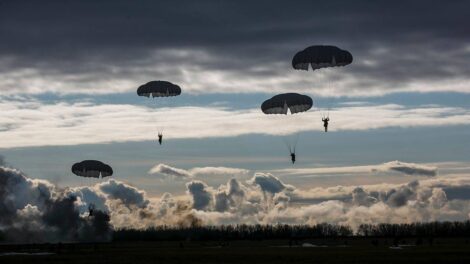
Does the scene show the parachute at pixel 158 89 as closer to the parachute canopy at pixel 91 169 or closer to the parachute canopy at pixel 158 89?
the parachute canopy at pixel 158 89

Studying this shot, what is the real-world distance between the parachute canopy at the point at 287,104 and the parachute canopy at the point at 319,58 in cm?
725

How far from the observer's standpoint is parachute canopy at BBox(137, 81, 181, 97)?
295ft

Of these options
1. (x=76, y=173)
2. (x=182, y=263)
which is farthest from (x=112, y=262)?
(x=76, y=173)

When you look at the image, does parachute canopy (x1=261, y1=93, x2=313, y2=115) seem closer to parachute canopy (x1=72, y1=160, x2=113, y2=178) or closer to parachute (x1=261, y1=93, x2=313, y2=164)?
parachute (x1=261, y1=93, x2=313, y2=164)

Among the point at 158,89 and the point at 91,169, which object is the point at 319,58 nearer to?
the point at 158,89

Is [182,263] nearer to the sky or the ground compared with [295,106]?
nearer to the ground

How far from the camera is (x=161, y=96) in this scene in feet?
297

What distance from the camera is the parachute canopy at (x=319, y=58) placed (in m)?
74.9

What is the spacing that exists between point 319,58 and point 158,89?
22.7 meters

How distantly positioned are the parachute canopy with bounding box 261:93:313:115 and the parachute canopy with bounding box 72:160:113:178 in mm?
33621

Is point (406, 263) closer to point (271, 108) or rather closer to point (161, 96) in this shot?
point (271, 108)

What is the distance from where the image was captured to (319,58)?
246ft

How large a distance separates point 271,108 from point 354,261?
24.2m

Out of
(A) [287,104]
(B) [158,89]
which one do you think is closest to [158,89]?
(B) [158,89]
